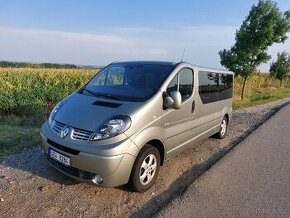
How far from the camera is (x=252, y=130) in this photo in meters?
9.86

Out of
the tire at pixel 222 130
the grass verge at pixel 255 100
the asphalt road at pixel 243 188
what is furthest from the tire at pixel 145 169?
the grass verge at pixel 255 100

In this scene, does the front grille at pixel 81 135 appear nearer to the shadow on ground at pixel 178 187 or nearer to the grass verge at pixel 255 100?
the shadow on ground at pixel 178 187

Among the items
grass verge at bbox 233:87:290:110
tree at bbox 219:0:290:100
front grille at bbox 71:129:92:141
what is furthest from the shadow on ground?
tree at bbox 219:0:290:100

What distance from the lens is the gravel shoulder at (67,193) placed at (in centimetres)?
403

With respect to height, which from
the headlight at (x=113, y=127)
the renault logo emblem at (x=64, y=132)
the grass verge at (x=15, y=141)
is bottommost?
the grass verge at (x=15, y=141)

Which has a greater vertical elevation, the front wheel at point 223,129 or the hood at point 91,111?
the hood at point 91,111

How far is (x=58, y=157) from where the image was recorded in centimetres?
451

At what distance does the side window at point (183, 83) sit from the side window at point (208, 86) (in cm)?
44

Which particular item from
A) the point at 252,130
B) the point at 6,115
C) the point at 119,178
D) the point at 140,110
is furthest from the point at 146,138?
the point at 6,115

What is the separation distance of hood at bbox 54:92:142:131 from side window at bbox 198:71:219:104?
202 cm

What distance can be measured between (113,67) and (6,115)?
703 cm

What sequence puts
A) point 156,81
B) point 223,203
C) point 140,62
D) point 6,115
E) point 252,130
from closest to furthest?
1. point 223,203
2. point 156,81
3. point 140,62
4. point 252,130
5. point 6,115

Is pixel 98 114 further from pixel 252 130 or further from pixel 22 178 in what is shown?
pixel 252 130

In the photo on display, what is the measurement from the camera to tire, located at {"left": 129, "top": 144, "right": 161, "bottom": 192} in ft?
14.7
